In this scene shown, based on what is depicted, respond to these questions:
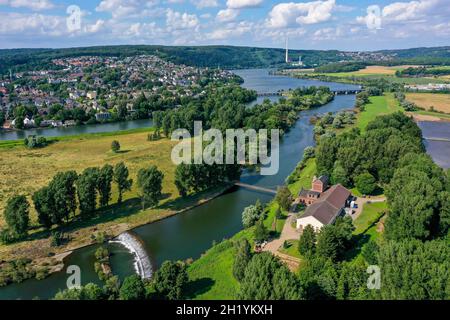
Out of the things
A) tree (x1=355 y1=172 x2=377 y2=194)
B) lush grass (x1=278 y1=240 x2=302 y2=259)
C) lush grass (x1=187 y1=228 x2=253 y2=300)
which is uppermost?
tree (x1=355 y1=172 x2=377 y2=194)

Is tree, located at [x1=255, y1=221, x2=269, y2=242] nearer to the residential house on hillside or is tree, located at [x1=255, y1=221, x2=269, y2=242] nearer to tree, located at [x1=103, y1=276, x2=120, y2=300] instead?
the residential house on hillside

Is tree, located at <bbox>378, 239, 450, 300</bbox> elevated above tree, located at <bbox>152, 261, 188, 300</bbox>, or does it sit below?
above

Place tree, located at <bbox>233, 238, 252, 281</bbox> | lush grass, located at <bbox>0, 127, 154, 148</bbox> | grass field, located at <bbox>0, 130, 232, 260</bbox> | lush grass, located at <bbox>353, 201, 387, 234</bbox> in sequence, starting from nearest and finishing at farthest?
tree, located at <bbox>233, 238, 252, 281</bbox>, lush grass, located at <bbox>353, 201, 387, 234</bbox>, grass field, located at <bbox>0, 130, 232, 260</bbox>, lush grass, located at <bbox>0, 127, 154, 148</bbox>

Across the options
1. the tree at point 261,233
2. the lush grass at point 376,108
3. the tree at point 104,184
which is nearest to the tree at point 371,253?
the tree at point 261,233

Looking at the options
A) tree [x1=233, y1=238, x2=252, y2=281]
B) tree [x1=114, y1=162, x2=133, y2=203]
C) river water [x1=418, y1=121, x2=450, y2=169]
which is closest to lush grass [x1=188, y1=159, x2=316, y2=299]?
tree [x1=233, y1=238, x2=252, y2=281]
